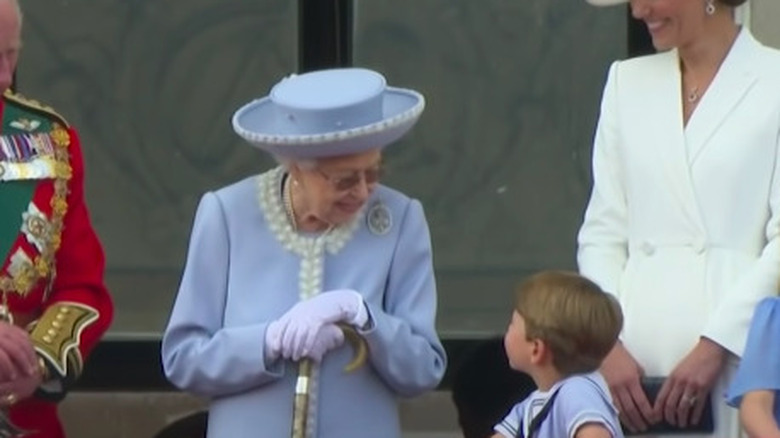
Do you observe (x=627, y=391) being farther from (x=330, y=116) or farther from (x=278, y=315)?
(x=330, y=116)

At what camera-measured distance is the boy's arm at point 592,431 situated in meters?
5.50

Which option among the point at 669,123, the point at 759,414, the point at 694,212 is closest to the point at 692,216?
the point at 694,212

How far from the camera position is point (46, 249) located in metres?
5.95

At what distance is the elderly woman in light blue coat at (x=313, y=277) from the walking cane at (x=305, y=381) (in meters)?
0.02

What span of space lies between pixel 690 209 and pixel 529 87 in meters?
1.56

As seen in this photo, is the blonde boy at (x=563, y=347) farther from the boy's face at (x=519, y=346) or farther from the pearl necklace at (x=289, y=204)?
the pearl necklace at (x=289, y=204)

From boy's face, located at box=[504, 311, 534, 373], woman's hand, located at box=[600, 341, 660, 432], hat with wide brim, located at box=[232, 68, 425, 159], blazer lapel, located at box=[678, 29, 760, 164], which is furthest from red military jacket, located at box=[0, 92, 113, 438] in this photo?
blazer lapel, located at box=[678, 29, 760, 164]

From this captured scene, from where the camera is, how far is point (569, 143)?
7605mm

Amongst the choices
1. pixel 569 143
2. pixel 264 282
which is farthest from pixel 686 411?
pixel 569 143

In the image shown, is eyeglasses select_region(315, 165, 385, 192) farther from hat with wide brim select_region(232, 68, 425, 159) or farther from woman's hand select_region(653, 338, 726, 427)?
woman's hand select_region(653, 338, 726, 427)

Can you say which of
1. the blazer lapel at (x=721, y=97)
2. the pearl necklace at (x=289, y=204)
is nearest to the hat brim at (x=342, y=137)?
the pearl necklace at (x=289, y=204)

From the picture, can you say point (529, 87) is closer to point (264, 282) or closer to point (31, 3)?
point (31, 3)

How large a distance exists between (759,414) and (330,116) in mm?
1003

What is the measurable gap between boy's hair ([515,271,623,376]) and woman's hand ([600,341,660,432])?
37cm
